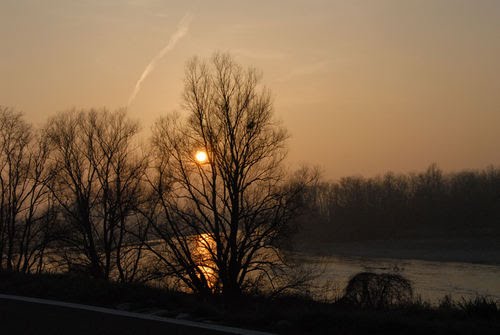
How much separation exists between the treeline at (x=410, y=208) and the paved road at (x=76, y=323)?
56558mm

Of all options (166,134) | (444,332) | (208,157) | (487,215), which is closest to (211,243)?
(208,157)

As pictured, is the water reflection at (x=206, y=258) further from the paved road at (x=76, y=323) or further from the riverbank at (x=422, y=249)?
the riverbank at (x=422, y=249)

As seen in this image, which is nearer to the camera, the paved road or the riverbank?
the paved road

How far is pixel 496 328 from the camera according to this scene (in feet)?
19.3

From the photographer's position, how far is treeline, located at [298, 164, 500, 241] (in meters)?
73.3

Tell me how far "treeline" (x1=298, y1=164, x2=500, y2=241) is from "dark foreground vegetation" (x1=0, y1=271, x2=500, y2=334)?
5499 centimetres

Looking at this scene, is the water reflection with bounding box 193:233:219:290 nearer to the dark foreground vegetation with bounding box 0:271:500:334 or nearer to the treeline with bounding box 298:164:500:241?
the dark foreground vegetation with bounding box 0:271:500:334

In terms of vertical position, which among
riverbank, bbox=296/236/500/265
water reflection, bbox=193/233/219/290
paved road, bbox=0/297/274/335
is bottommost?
paved road, bbox=0/297/274/335

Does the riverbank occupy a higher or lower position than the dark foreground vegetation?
higher

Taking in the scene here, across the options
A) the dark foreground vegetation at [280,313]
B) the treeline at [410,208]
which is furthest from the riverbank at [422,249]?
the dark foreground vegetation at [280,313]

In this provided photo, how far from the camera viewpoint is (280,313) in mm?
6797

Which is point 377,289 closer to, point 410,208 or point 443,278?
point 443,278

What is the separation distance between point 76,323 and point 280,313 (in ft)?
9.19

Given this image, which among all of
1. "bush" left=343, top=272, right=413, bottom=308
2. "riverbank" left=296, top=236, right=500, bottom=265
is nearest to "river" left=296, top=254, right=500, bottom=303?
"riverbank" left=296, top=236, right=500, bottom=265
